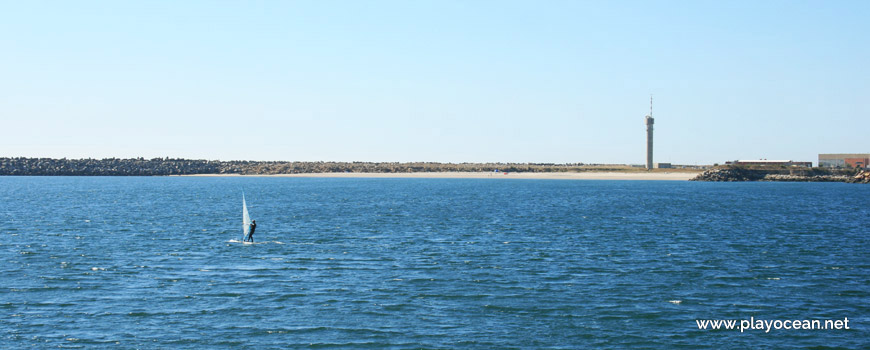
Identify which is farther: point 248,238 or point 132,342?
point 248,238

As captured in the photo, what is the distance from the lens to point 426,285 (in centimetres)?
3147

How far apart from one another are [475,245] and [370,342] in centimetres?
2428

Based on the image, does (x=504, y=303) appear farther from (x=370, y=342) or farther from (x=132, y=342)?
(x=132, y=342)

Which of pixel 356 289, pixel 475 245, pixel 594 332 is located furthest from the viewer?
pixel 475 245

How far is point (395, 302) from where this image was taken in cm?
2800

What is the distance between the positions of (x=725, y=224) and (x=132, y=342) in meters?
54.7

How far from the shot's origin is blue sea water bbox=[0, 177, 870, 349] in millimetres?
23344

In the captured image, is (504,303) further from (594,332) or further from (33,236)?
(33,236)

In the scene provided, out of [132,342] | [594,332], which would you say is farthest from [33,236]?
[594,332]

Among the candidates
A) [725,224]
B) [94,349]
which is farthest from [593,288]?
[725,224]

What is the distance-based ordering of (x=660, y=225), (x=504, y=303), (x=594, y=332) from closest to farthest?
1. (x=594, y=332)
2. (x=504, y=303)
3. (x=660, y=225)

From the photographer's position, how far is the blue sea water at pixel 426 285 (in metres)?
23.3

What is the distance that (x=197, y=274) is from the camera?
34.3 m

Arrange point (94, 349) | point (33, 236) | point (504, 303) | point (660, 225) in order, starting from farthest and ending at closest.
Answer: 1. point (660, 225)
2. point (33, 236)
3. point (504, 303)
4. point (94, 349)
